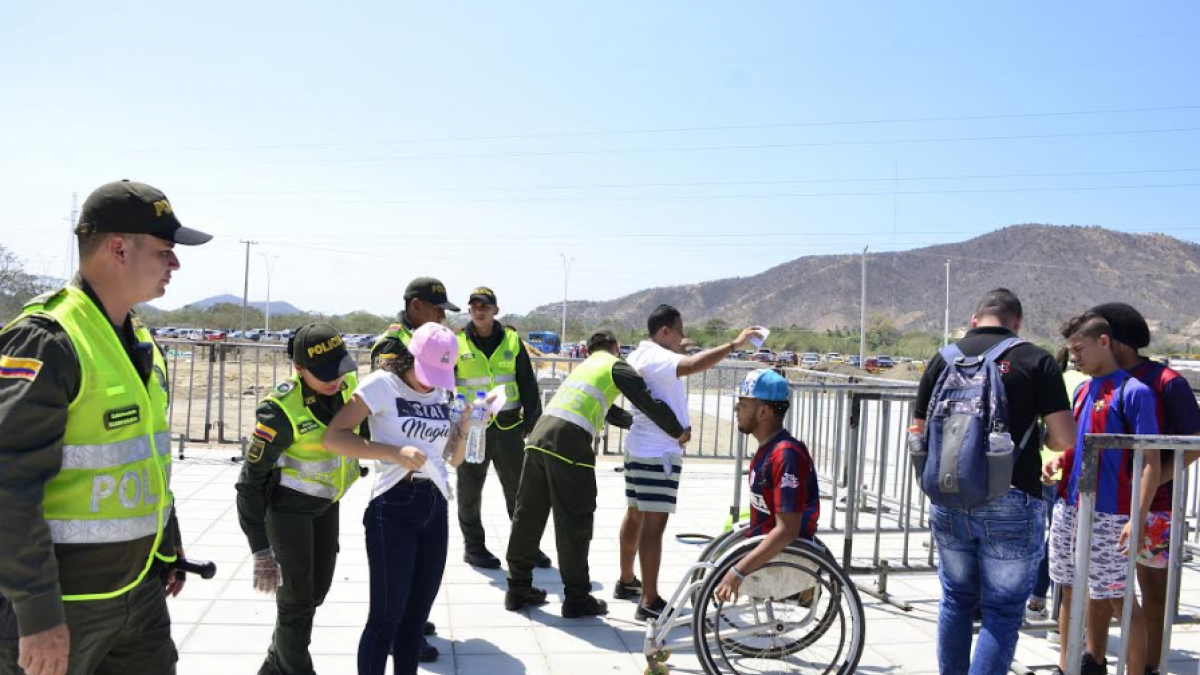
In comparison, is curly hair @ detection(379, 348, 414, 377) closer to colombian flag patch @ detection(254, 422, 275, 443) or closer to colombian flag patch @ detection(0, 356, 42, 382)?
colombian flag patch @ detection(254, 422, 275, 443)

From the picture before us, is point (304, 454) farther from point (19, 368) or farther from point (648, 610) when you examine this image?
point (648, 610)

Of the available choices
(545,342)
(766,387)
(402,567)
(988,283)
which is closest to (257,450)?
(402,567)

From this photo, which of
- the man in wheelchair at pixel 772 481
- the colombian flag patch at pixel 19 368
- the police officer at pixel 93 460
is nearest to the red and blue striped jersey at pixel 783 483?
the man in wheelchair at pixel 772 481

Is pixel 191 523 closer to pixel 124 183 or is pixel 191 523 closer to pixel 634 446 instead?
pixel 634 446

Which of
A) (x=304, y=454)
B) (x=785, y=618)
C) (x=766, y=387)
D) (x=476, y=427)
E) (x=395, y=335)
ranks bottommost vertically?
(x=785, y=618)

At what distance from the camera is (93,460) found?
2.26m

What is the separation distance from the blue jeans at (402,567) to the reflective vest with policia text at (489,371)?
259cm

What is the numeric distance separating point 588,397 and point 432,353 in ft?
5.71

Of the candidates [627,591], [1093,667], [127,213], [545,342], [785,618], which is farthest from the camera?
[545,342]

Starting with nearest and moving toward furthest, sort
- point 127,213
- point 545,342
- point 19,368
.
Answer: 1. point 19,368
2. point 127,213
3. point 545,342

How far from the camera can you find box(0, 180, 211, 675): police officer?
2.09 metres

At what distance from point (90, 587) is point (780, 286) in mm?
122837

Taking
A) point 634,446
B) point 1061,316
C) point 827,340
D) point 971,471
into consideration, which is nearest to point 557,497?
point 634,446

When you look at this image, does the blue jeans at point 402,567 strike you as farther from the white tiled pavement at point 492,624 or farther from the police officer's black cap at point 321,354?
the white tiled pavement at point 492,624
